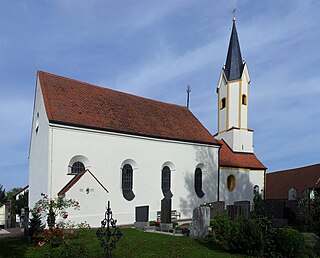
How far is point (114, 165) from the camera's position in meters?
20.9

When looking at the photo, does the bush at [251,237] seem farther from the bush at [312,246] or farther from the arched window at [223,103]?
the arched window at [223,103]

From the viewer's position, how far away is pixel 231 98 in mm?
30000

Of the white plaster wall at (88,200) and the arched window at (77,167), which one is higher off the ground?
the arched window at (77,167)

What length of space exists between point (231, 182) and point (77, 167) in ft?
43.7

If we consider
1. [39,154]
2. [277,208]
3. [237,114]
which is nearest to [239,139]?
[237,114]

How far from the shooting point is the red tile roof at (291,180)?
1399 inches

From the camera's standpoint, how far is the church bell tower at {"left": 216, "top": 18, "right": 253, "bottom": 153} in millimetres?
29906

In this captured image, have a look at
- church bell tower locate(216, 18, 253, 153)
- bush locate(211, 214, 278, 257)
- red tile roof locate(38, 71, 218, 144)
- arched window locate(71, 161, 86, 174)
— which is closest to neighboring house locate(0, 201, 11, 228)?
red tile roof locate(38, 71, 218, 144)

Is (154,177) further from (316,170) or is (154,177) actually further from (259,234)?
(316,170)

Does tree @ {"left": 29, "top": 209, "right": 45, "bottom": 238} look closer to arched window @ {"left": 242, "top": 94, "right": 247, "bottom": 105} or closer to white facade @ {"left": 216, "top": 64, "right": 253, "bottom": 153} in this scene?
white facade @ {"left": 216, "top": 64, "right": 253, "bottom": 153}

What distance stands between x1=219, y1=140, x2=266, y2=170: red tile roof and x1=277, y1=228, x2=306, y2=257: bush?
1688 centimetres

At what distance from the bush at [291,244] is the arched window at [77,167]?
A: 1240cm

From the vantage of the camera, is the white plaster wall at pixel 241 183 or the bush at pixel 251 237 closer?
the bush at pixel 251 237

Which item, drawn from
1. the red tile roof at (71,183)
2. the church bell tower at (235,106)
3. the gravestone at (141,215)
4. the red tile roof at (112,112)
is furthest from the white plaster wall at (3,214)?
the church bell tower at (235,106)
